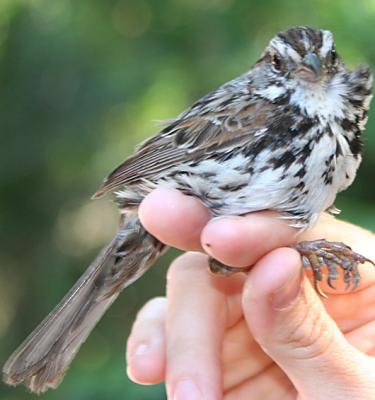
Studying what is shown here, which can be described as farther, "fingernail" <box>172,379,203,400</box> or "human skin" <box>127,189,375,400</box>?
"fingernail" <box>172,379,203,400</box>

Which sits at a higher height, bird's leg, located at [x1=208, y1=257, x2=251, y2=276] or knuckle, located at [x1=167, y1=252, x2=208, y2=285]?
bird's leg, located at [x1=208, y1=257, x2=251, y2=276]

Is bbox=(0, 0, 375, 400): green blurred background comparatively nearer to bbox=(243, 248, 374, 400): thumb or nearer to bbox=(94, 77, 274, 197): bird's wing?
bbox=(94, 77, 274, 197): bird's wing

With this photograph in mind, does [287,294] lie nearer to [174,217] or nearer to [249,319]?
[249,319]

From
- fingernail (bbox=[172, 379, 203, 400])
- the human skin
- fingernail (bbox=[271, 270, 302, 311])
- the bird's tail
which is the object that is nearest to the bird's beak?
the human skin

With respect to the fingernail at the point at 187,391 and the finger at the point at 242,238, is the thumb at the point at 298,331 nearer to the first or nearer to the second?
the finger at the point at 242,238

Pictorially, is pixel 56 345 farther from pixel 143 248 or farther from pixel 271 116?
pixel 271 116

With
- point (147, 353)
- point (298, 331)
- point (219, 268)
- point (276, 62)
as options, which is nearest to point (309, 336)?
point (298, 331)
